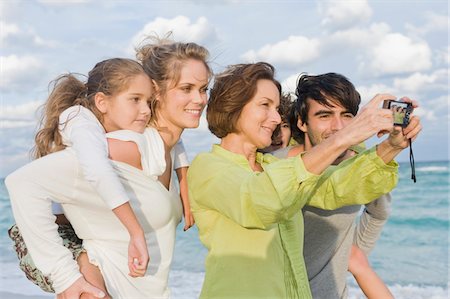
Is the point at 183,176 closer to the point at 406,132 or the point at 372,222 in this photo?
the point at 406,132

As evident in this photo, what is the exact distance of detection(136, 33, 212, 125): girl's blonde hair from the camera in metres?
3.36

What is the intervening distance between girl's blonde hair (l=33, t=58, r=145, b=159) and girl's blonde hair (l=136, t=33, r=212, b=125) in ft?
0.36

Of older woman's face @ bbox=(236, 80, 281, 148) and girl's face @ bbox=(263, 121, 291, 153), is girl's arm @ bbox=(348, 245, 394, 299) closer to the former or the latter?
girl's face @ bbox=(263, 121, 291, 153)

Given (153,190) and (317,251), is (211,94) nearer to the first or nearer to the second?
(153,190)

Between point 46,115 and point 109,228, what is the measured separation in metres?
0.65

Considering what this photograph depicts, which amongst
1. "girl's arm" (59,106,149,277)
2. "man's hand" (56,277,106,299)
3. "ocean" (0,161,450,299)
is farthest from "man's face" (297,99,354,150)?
"ocean" (0,161,450,299)

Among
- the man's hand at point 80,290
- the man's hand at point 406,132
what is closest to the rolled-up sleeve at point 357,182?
the man's hand at point 406,132

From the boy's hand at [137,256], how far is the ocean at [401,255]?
638 centimetres

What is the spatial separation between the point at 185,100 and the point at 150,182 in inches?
18.5

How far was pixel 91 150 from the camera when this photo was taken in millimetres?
2838

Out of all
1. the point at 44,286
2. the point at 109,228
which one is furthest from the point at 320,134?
the point at 44,286

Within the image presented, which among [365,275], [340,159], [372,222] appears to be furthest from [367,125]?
[365,275]

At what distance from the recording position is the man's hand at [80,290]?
9.34 ft

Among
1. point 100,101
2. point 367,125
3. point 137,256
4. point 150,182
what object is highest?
point 100,101
